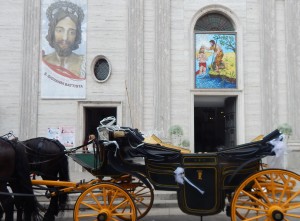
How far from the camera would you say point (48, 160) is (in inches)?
285

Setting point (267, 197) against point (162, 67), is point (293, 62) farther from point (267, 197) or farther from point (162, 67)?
point (267, 197)

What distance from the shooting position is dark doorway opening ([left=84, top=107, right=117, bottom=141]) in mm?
16156

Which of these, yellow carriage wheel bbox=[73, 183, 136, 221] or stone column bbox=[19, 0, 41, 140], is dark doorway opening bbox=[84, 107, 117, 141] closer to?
stone column bbox=[19, 0, 41, 140]

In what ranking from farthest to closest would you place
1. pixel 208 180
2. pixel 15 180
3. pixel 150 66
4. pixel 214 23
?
pixel 214 23 < pixel 150 66 < pixel 15 180 < pixel 208 180

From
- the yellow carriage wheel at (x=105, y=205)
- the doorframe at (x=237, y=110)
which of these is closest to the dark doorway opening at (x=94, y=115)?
the doorframe at (x=237, y=110)

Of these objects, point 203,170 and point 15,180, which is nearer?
point 203,170

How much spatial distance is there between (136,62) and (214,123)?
22.8 feet

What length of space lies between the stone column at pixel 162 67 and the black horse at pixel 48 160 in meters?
8.12

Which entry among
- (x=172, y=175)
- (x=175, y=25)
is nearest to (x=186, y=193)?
(x=172, y=175)

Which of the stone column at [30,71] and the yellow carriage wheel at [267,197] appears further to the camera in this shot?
the stone column at [30,71]

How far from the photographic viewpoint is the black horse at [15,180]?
6191 mm

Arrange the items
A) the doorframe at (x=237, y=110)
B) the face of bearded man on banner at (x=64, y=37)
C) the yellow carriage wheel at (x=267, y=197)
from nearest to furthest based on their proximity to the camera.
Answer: the yellow carriage wheel at (x=267, y=197), the doorframe at (x=237, y=110), the face of bearded man on banner at (x=64, y=37)

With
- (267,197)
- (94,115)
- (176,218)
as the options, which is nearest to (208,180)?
(267,197)

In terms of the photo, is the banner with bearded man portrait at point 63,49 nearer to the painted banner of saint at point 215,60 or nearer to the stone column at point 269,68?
the painted banner of saint at point 215,60
